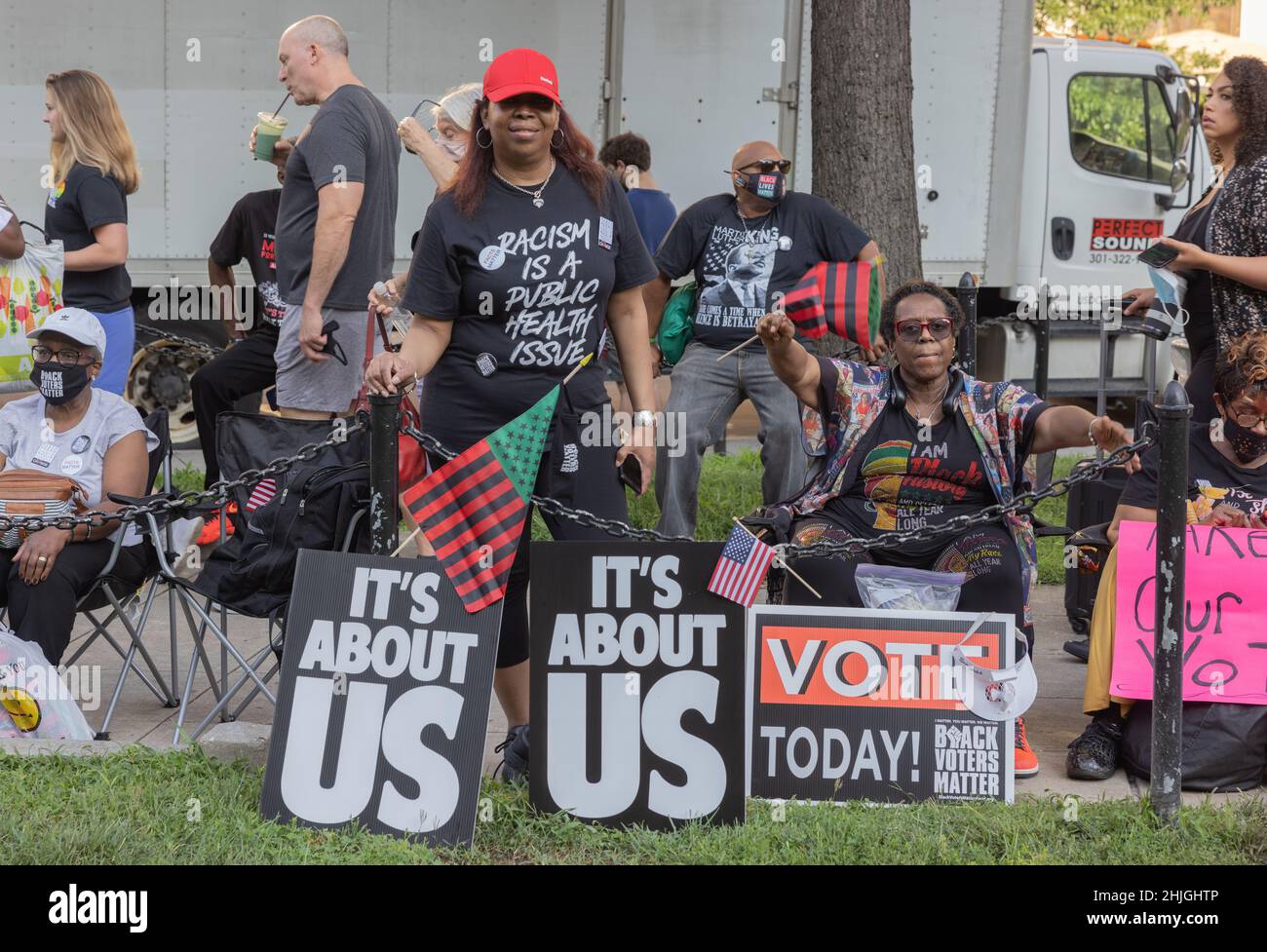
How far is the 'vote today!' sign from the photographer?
4.02 m

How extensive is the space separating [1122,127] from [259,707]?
8.34 meters

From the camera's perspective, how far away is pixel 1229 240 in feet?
18.0

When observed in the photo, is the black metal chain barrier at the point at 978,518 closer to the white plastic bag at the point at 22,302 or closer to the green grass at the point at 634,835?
the green grass at the point at 634,835

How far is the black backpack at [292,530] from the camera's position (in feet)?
15.3

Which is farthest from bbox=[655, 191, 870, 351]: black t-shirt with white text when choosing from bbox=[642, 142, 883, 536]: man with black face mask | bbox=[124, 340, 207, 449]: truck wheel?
bbox=[124, 340, 207, 449]: truck wheel

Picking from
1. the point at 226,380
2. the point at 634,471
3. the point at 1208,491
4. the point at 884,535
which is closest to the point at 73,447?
the point at 226,380

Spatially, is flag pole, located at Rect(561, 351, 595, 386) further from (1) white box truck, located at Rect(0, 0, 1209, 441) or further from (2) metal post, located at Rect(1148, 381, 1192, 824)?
(1) white box truck, located at Rect(0, 0, 1209, 441)

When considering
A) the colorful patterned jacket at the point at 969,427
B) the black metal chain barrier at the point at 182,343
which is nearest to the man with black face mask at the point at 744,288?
the colorful patterned jacket at the point at 969,427

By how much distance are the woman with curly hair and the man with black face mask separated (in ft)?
4.90

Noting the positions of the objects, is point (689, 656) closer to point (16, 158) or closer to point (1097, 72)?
point (16, 158)

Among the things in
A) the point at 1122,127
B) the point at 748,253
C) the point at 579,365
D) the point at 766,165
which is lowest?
the point at 579,365

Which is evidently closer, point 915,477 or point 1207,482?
point 1207,482

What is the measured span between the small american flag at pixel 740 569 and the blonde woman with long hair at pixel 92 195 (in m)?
3.22

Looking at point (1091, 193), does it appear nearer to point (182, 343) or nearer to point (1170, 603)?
point (182, 343)
